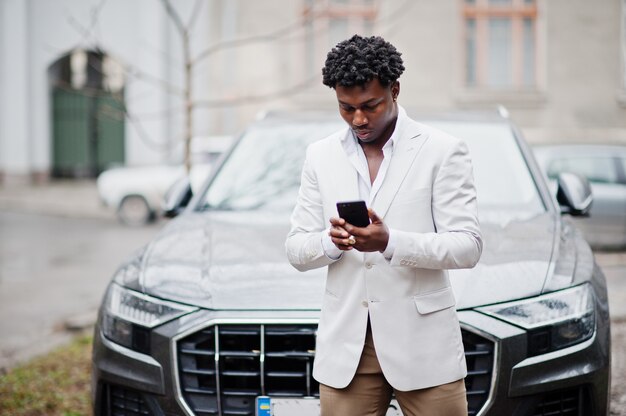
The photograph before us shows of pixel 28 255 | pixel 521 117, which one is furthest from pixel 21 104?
pixel 521 117

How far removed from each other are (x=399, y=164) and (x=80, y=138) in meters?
21.8

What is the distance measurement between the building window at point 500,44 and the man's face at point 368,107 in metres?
18.7

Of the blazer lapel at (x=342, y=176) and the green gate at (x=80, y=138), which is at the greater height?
the green gate at (x=80, y=138)

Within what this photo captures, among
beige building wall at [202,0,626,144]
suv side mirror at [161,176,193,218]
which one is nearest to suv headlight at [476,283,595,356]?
suv side mirror at [161,176,193,218]

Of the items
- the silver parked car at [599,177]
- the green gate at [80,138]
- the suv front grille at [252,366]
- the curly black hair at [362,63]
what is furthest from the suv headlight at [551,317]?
the green gate at [80,138]

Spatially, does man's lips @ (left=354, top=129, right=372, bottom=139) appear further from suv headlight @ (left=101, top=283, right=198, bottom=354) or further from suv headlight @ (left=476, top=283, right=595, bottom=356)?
suv headlight @ (left=101, top=283, right=198, bottom=354)

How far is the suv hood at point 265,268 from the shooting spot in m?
3.24

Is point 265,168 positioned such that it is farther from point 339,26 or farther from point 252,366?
point 339,26

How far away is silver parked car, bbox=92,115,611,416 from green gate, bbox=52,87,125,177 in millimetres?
19872

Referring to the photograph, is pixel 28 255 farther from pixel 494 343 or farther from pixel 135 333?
pixel 494 343

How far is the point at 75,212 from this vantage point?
17906mm

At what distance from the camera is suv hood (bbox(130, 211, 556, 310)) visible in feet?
10.6

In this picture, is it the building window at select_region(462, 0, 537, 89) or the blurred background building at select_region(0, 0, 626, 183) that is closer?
the blurred background building at select_region(0, 0, 626, 183)

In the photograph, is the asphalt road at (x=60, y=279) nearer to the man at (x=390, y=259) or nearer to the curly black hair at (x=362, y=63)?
the man at (x=390, y=259)
